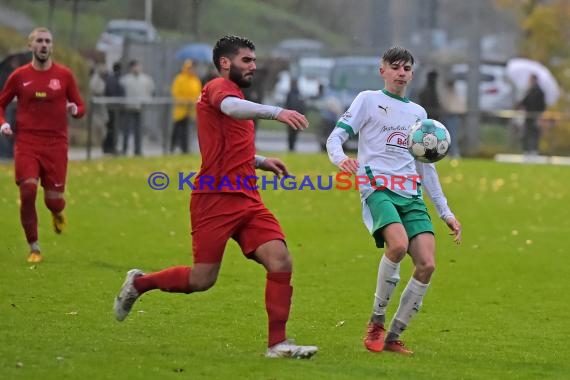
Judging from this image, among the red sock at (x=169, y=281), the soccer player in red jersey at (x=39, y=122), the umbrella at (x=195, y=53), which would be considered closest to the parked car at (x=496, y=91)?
the umbrella at (x=195, y=53)

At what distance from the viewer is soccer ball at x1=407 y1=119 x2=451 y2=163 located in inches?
361

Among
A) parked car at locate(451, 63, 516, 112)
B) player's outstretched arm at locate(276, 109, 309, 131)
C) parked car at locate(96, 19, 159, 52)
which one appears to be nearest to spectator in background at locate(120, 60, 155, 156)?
parked car at locate(96, 19, 159, 52)

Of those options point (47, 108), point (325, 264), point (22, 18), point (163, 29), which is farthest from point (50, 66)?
point (163, 29)

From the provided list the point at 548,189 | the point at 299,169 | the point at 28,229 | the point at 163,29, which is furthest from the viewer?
the point at 163,29

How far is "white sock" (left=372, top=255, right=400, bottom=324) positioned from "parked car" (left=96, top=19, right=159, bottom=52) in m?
33.8

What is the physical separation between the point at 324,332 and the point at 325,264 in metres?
4.33

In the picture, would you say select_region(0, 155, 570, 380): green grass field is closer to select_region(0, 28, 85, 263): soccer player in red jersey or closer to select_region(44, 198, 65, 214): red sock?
select_region(44, 198, 65, 214): red sock

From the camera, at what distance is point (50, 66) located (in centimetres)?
1344

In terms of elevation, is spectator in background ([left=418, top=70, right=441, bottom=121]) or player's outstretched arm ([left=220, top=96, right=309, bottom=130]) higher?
player's outstretched arm ([left=220, top=96, right=309, bottom=130])

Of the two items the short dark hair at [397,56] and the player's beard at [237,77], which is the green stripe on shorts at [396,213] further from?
the player's beard at [237,77]

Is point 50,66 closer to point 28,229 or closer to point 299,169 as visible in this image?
point 28,229

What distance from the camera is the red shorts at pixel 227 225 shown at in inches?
343

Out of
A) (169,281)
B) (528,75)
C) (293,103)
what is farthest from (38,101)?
(528,75)

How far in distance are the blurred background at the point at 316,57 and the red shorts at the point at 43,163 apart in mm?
11528
